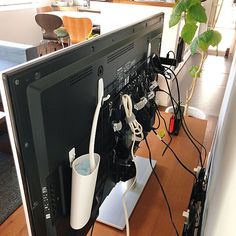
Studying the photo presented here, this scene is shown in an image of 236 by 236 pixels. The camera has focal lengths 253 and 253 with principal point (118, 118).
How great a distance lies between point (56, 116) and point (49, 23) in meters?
3.89

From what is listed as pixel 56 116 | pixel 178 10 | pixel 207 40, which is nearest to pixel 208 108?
pixel 207 40

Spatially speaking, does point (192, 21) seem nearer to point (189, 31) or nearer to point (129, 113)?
point (189, 31)

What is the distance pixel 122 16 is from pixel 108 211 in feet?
7.81

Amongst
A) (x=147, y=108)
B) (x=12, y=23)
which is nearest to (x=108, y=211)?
(x=147, y=108)

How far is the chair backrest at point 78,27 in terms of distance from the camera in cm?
348

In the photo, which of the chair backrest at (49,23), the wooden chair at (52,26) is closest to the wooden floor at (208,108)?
the wooden chair at (52,26)

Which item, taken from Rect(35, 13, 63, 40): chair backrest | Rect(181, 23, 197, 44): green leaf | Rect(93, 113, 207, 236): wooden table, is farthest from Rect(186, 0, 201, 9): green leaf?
Rect(35, 13, 63, 40): chair backrest

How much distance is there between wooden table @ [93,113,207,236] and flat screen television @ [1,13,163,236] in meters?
0.21

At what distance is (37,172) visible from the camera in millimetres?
411

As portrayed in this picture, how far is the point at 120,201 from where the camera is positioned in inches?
33.5

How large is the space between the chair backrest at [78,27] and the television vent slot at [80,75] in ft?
10.3

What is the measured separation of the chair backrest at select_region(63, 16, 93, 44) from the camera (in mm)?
3480

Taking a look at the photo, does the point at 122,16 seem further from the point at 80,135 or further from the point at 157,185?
the point at 80,135

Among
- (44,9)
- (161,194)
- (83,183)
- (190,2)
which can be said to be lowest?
(161,194)
